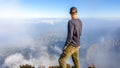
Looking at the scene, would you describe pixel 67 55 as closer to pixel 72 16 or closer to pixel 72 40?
pixel 72 40

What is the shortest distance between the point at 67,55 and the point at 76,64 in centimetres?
86

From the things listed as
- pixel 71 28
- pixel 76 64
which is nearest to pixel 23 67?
pixel 76 64

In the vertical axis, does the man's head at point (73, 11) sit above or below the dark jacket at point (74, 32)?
above

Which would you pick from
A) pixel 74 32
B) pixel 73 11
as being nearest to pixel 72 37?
pixel 74 32

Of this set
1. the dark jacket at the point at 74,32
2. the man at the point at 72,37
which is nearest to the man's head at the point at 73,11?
the man at the point at 72,37

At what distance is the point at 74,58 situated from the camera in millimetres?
16047

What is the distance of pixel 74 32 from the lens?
15.1 meters

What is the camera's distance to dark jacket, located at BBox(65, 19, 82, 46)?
1488 cm

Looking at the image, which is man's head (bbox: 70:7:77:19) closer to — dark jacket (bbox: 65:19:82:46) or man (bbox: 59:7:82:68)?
man (bbox: 59:7:82:68)

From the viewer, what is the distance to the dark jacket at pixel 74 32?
14.9m

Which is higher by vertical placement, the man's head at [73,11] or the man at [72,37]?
the man's head at [73,11]

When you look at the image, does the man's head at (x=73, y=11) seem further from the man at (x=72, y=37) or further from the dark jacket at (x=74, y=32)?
the dark jacket at (x=74, y=32)

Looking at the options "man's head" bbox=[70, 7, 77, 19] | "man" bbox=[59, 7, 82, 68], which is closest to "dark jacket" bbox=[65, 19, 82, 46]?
"man" bbox=[59, 7, 82, 68]

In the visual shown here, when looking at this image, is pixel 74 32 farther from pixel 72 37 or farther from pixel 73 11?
pixel 73 11
